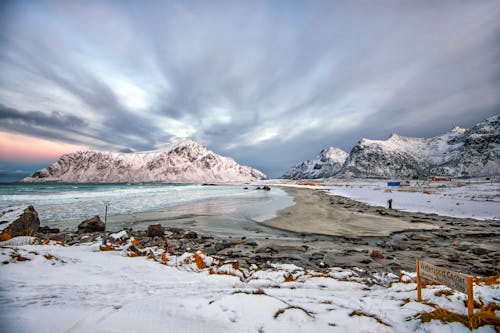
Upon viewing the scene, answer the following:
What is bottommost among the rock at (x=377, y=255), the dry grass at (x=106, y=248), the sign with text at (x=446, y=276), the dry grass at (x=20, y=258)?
the rock at (x=377, y=255)

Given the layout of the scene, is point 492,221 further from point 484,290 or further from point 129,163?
point 129,163

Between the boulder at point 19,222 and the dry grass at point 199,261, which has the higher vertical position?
the boulder at point 19,222

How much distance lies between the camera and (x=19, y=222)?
10.5 metres

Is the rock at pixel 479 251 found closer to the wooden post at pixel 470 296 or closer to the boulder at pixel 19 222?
the wooden post at pixel 470 296

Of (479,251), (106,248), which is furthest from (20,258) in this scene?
(479,251)

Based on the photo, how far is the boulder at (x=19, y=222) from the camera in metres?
9.83

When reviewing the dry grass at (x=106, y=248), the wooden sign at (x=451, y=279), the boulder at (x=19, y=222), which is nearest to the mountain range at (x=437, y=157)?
the wooden sign at (x=451, y=279)

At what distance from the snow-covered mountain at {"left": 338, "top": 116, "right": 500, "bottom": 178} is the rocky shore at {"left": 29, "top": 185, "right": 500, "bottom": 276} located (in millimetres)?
154918

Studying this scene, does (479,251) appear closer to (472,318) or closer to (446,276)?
(446,276)

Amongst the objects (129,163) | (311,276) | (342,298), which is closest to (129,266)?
(311,276)

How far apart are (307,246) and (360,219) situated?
10222 millimetres

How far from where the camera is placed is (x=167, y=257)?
7691 mm

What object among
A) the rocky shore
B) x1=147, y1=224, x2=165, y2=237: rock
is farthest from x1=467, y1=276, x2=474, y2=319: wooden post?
x1=147, y1=224, x2=165, y2=237: rock

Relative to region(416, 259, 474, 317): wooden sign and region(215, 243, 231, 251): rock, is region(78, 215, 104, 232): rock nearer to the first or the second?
region(215, 243, 231, 251): rock
